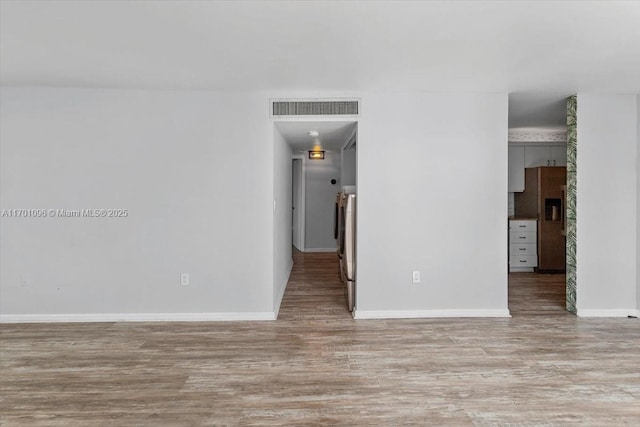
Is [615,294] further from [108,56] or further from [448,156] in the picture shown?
[108,56]

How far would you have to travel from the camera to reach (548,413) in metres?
2.14

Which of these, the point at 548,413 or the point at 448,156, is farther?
the point at 448,156

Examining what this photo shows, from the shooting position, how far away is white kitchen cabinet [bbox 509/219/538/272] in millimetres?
6336

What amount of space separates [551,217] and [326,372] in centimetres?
543

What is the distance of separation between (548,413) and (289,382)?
61.9 inches

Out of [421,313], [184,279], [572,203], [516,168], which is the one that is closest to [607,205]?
[572,203]

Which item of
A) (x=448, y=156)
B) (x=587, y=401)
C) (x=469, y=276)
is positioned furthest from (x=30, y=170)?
(x=587, y=401)

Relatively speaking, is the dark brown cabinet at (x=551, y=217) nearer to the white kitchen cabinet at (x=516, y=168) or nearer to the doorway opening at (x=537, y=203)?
the doorway opening at (x=537, y=203)

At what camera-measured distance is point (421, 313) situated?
3.88 meters

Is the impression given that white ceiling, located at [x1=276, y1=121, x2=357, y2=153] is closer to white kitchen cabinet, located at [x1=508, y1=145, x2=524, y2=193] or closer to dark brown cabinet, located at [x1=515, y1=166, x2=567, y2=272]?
white kitchen cabinet, located at [x1=508, y1=145, x2=524, y2=193]

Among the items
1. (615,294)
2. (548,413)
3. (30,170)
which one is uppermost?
(30,170)

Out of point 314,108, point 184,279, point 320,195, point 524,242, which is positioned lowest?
point 184,279

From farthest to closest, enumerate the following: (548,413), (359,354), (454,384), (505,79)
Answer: (505,79)
(359,354)
(454,384)
(548,413)

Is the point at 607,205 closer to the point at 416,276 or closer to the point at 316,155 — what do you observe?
the point at 416,276
